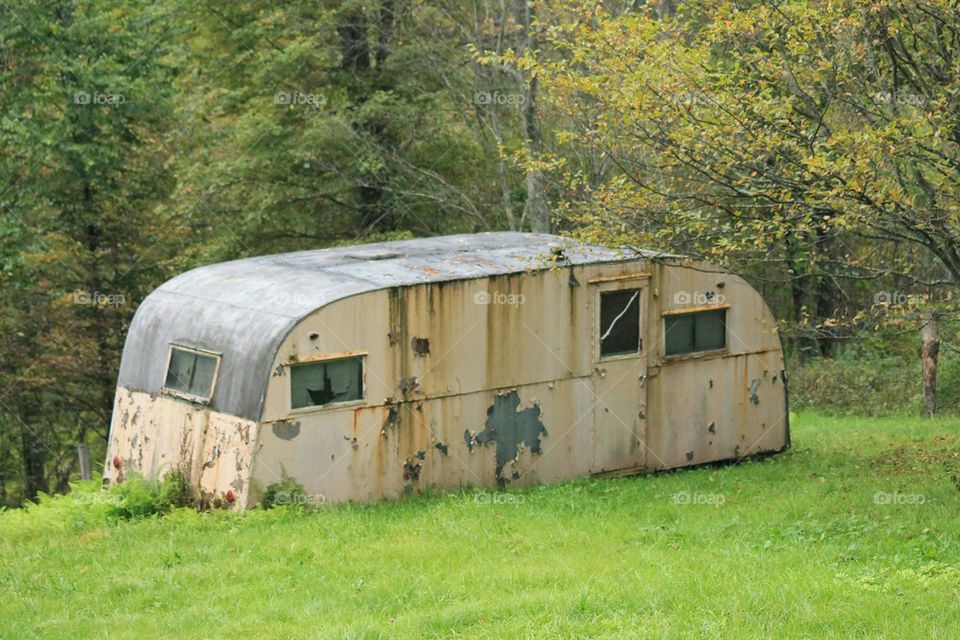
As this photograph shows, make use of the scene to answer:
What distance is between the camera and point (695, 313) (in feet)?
48.9

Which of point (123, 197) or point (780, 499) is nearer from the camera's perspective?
point (780, 499)

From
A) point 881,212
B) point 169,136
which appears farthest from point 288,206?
point 881,212

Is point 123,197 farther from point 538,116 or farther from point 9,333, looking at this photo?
point 538,116

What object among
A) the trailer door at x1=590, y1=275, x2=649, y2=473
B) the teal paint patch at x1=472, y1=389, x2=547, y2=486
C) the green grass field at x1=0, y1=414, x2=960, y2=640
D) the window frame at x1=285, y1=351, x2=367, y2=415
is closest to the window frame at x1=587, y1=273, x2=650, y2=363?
the trailer door at x1=590, y1=275, x2=649, y2=473

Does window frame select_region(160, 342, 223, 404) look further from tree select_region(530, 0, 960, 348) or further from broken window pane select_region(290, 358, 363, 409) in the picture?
tree select_region(530, 0, 960, 348)

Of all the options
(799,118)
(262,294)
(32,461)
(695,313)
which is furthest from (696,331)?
(32,461)

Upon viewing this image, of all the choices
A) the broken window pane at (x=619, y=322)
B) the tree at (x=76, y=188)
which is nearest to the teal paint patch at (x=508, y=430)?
the broken window pane at (x=619, y=322)

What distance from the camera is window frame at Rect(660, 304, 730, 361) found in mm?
14719

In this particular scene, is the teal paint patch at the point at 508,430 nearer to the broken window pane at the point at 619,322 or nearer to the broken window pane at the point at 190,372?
the broken window pane at the point at 619,322

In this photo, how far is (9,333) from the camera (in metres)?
24.8

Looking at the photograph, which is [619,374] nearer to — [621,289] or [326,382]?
[621,289]

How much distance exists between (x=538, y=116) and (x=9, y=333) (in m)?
11.0

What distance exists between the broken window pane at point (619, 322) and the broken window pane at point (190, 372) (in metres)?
4.32

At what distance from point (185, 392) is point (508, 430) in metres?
3.38
